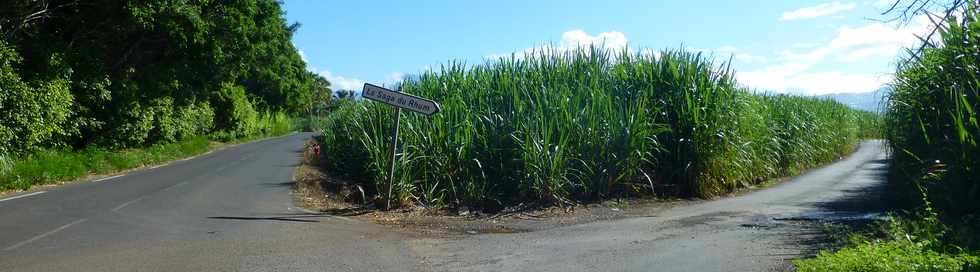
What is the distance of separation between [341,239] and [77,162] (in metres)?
13.4

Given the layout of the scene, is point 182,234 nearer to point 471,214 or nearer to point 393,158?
point 393,158

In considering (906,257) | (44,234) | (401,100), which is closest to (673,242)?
(906,257)

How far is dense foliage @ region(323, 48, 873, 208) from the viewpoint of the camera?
11.8 metres

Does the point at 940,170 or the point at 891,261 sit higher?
the point at 940,170

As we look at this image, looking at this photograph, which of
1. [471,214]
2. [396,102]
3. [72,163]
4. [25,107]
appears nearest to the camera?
[396,102]

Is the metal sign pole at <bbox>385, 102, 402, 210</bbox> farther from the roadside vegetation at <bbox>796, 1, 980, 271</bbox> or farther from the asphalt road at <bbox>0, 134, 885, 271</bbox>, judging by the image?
the roadside vegetation at <bbox>796, 1, 980, 271</bbox>

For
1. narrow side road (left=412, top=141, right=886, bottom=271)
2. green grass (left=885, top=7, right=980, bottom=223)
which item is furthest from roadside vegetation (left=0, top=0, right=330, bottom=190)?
green grass (left=885, top=7, right=980, bottom=223)

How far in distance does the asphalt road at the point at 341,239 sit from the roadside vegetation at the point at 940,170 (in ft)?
2.79

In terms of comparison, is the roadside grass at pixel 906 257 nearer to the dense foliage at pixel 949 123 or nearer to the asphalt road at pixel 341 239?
the dense foliage at pixel 949 123

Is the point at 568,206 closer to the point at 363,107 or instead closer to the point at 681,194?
the point at 681,194

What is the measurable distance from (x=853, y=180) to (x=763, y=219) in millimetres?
8398

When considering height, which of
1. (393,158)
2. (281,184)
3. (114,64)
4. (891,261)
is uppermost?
(114,64)

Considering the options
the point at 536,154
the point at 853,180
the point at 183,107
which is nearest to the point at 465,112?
the point at 536,154

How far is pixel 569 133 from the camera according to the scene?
39.1 ft
